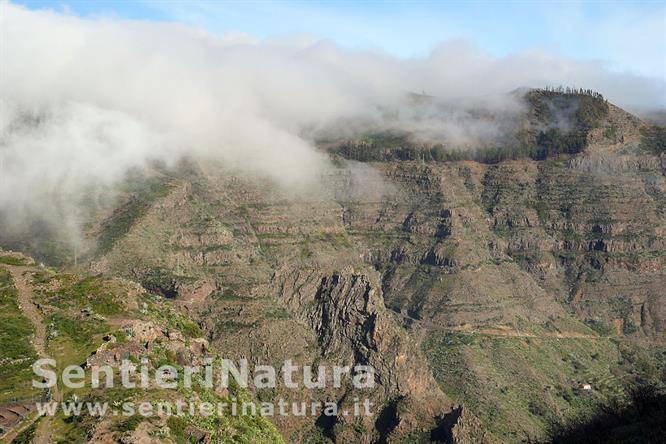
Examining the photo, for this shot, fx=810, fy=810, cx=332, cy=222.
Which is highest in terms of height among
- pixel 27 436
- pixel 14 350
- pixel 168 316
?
pixel 14 350

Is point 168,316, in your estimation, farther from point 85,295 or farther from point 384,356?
point 384,356

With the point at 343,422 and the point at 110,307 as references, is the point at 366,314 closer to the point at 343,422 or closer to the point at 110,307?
the point at 343,422

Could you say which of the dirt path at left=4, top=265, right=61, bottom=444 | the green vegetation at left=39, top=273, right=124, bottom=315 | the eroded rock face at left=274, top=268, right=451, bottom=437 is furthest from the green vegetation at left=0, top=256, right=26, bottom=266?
the eroded rock face at left=274, top=268, right=451, bottom=437

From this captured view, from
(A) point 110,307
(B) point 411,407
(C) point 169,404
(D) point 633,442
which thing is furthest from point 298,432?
(D) point 633,442

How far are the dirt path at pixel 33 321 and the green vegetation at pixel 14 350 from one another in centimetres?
80

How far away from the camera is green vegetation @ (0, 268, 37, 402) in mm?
92750

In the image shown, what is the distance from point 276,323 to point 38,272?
246ft

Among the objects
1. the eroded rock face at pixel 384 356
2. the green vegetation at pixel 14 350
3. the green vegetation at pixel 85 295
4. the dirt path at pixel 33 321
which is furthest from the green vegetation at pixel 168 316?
the eroded rock face at pixel 384 356

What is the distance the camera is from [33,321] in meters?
112

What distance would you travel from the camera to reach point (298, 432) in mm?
178125

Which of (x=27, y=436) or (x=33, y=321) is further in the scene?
(x=33, y=321)

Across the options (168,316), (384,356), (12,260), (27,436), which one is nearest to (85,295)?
(168,316)

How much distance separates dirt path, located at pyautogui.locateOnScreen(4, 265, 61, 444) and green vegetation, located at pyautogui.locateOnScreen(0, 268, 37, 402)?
804 mm

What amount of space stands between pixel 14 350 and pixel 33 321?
1074 centimetres
